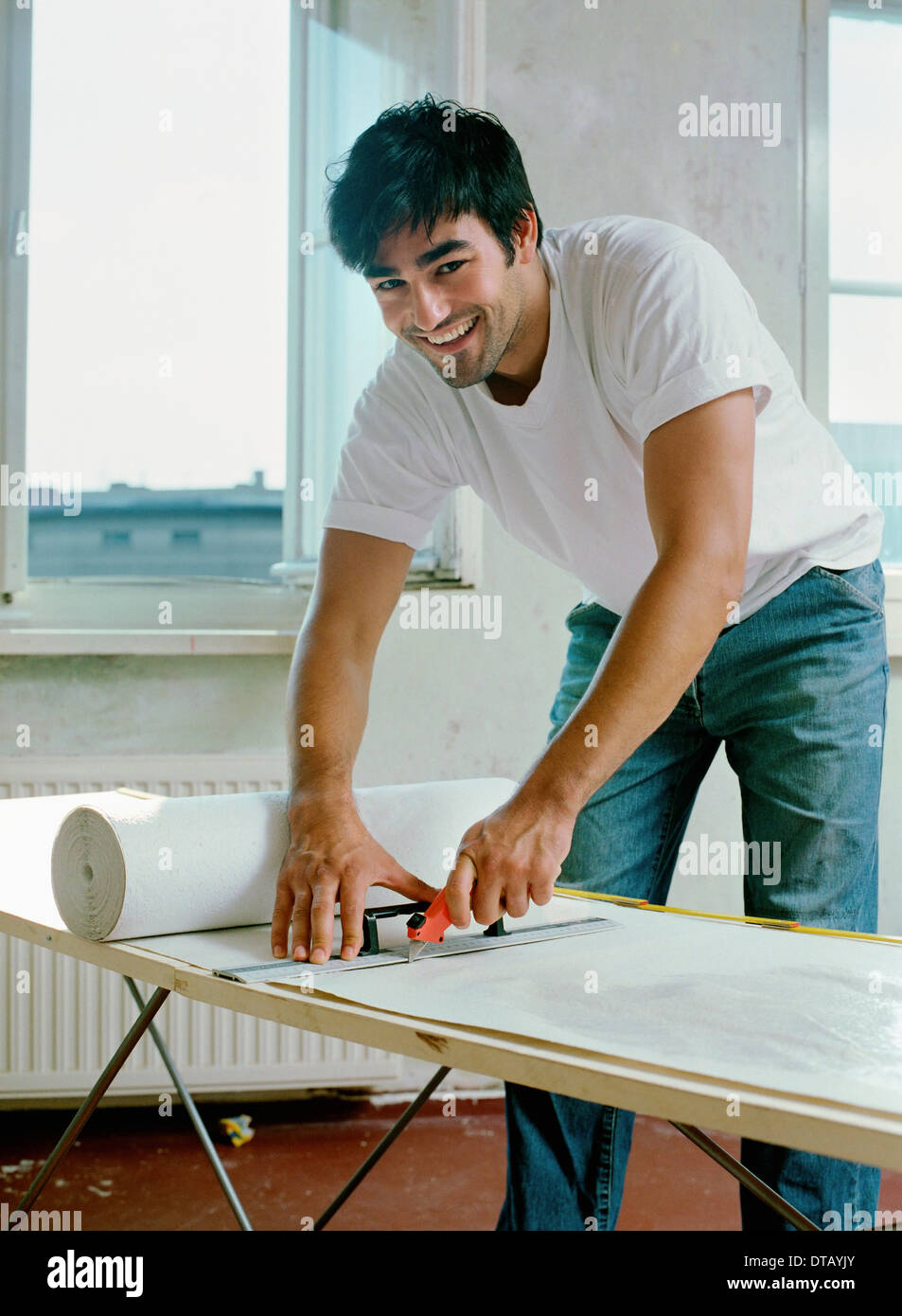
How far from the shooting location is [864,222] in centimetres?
256

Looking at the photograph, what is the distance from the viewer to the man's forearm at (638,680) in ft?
3.34

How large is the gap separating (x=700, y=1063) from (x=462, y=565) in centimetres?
155

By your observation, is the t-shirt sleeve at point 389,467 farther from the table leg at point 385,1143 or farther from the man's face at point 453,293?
the table leg at point 385,1143

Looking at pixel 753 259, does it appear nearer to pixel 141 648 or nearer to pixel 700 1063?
pixel 141 648

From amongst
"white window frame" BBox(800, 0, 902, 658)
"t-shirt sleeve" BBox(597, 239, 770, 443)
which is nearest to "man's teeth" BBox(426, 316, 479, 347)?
"t-shirt sleeve" BBox(597, 239, 770, 443)

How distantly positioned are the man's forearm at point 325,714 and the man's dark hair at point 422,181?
440 millimetres

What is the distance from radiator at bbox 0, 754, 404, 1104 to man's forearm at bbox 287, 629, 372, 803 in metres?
0.89

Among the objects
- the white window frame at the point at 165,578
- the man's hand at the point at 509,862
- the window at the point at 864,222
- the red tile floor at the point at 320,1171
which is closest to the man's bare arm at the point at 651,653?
the man's hand at the point at 509,862

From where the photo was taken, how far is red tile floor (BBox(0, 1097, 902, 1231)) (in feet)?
6.45

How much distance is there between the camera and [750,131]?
247cm

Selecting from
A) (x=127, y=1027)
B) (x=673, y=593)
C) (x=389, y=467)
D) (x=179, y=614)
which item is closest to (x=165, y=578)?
(x=179, y=614)

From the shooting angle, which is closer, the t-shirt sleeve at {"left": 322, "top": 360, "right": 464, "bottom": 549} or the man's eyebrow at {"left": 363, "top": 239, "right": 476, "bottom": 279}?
the man's eyebrow at {"left": 363, "top": 239, "right": 476, "bottom": 279}

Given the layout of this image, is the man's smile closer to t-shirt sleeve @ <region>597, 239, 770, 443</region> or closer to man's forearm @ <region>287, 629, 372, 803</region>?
t-shirt sleeve @ <region>597, 239, 770, 443</region>
